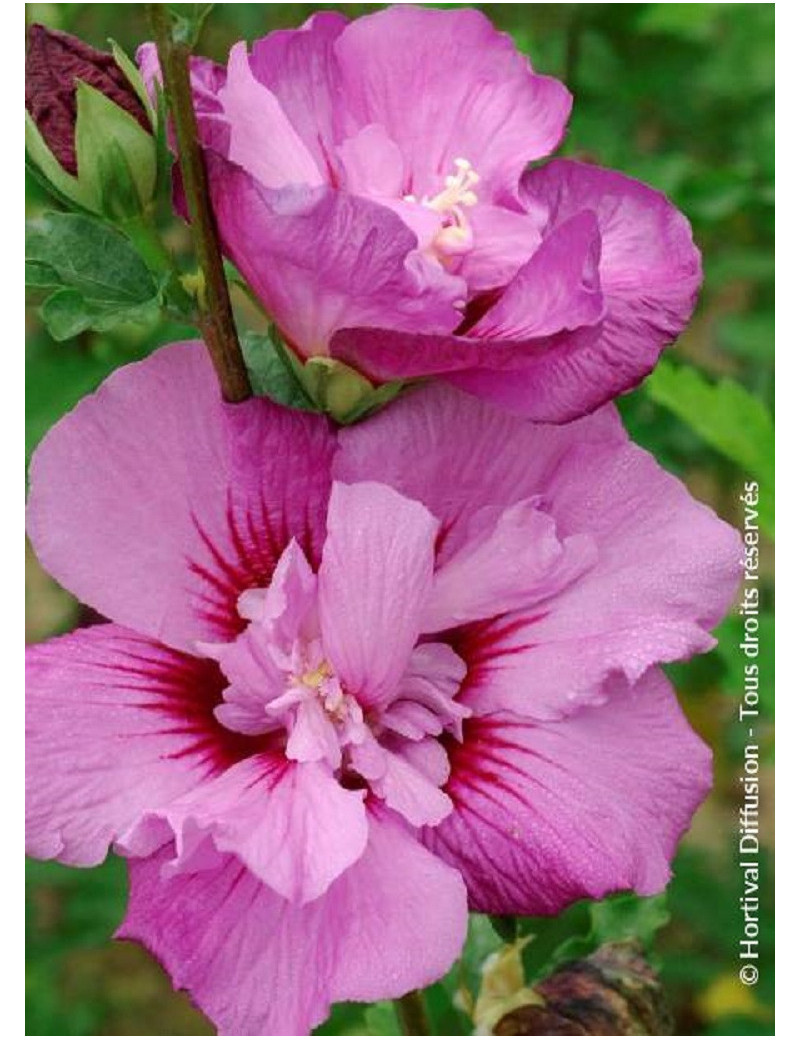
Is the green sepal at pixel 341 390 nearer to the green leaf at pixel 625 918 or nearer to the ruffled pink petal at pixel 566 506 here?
the ruffled pink petal at pixel 566 506

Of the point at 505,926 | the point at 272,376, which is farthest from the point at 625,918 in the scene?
the point at 272,376

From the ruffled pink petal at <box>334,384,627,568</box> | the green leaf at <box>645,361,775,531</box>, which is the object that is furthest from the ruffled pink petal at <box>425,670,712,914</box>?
the green leaf at <box>645,361,775,531</box>

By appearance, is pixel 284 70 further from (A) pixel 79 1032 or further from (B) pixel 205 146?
(A) pixel 79 1032

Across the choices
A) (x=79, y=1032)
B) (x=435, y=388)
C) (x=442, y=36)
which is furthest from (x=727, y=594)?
(x=79, y=1032)

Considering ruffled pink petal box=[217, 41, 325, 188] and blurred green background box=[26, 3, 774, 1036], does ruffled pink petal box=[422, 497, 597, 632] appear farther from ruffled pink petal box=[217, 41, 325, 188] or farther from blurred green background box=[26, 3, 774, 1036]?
blurred green background box=[26, 3, 774, 1036]

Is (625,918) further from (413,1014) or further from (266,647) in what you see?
(266,647)

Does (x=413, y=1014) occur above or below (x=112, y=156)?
below
